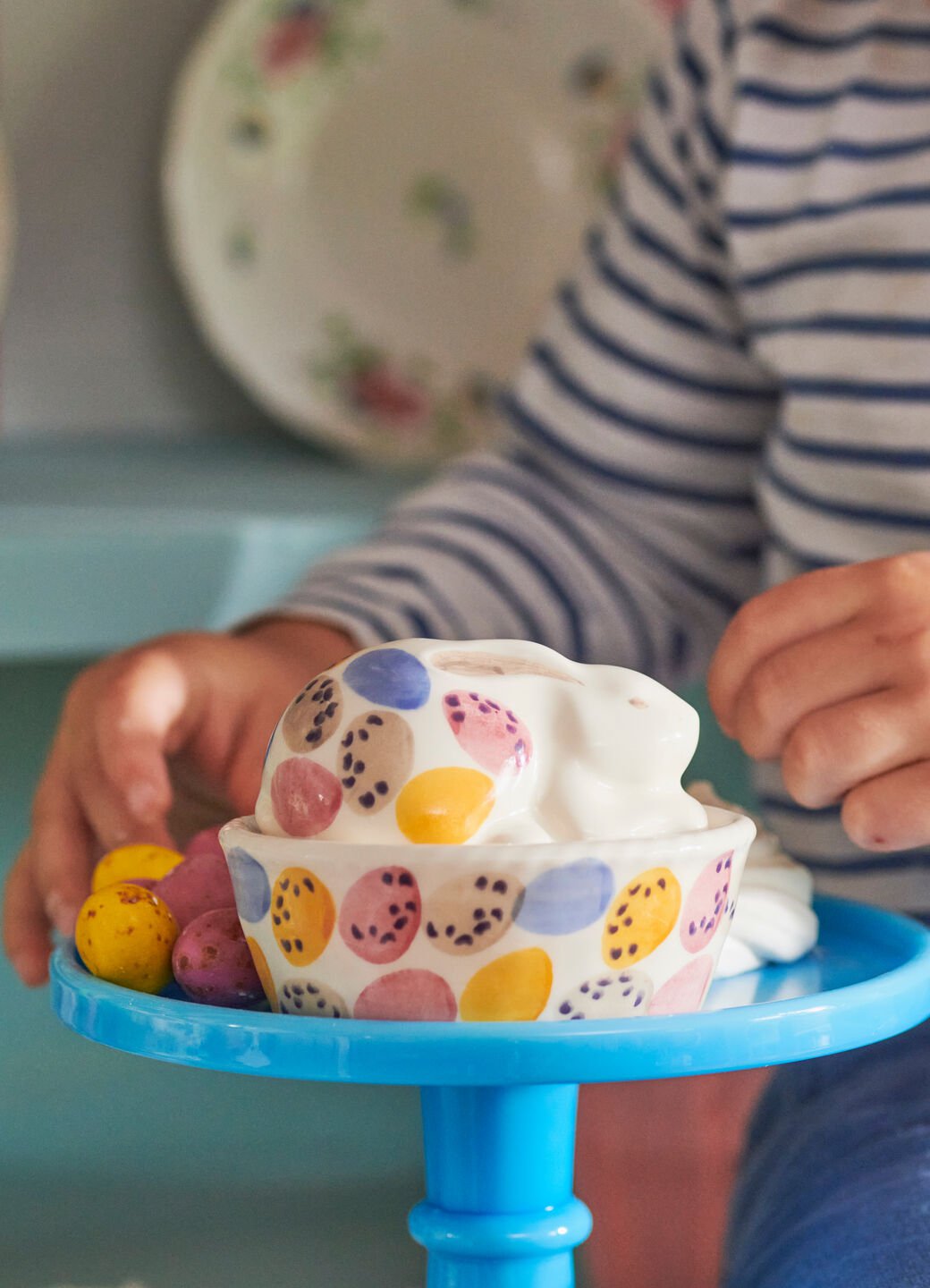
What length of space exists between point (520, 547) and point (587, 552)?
0.09 ft

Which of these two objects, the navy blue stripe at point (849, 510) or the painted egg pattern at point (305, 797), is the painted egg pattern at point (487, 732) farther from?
the navy blue stripe at point (849, 510)

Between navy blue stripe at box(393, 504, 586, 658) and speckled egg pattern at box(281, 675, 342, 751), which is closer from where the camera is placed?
speckled egg pattern at box(281, 675, 342, 751)

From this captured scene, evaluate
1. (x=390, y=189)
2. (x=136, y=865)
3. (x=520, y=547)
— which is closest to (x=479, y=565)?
(x=520, y=547)

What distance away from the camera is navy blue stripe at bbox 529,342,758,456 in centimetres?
51

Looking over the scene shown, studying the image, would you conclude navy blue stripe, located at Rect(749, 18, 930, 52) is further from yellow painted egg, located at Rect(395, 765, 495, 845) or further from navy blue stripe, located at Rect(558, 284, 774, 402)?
yellow painted egg, located at Rect(395, 765, 495, 845)

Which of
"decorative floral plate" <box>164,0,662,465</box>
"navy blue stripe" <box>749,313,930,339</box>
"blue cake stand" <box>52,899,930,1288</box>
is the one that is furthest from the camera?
"decorative floral plate" <box>164,0,662,465</box>

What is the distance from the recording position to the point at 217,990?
0.70 ft

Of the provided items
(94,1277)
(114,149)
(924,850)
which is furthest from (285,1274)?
(114,149)

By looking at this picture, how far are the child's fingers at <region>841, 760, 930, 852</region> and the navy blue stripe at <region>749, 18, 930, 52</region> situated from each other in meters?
0.29

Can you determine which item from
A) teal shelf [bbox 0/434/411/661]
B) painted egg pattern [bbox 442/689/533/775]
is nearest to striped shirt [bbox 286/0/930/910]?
teal shelf [bbox 0/434/411/661]

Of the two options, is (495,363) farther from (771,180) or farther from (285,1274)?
(285,1274)

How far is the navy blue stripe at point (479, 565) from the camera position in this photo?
469mm

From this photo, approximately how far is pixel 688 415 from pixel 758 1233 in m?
0.30

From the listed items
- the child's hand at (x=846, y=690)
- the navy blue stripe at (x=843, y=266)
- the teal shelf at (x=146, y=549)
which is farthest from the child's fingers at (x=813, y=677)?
the teal shelf at (x=146, y=549)
